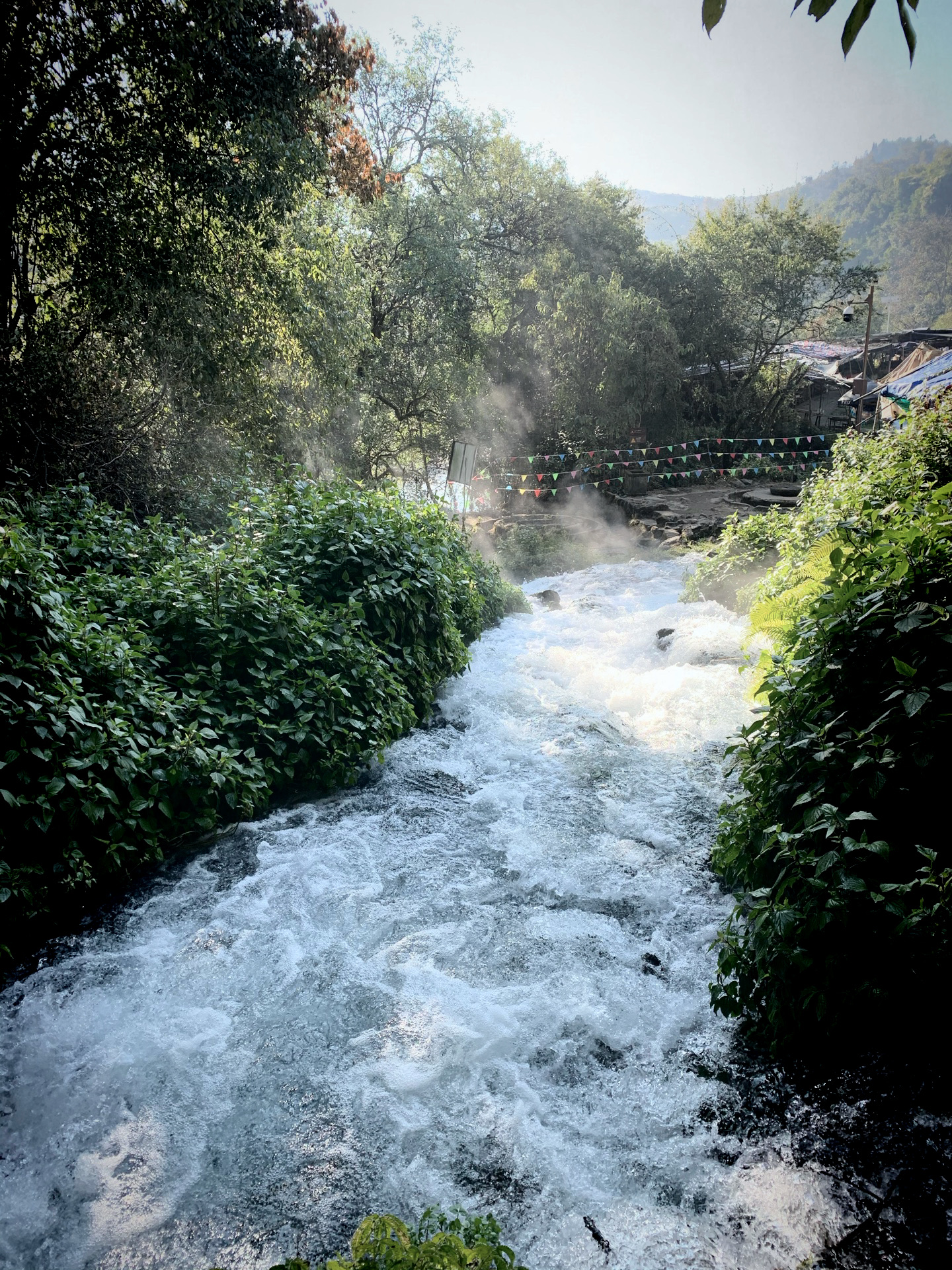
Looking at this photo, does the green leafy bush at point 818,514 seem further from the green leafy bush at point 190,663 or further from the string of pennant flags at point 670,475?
the string of pennant flags at point 670,475

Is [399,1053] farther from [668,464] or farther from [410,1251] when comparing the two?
[668,464]

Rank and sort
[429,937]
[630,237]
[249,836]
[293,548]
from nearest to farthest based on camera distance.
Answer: [429,937] → [249,836] → [293,548] → [630,237]

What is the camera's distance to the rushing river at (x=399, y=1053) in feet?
8.48

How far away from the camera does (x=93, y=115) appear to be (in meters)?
8.99

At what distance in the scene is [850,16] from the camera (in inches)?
73.8

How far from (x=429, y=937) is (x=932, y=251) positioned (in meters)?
110

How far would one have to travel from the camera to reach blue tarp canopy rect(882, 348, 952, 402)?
16.9 metres

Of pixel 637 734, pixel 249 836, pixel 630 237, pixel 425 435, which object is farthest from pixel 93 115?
pixel 630 237

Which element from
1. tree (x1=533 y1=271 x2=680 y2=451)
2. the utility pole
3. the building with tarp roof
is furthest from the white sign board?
the utility pole

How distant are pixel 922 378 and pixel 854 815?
63.7 feet

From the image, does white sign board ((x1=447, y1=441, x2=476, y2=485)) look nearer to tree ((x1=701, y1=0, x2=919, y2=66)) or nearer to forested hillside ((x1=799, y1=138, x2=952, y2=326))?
tree ((x1=701, y1=0, x2=919, y2=66))

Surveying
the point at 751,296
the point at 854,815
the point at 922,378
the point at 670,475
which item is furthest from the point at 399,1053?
the point at 751,296

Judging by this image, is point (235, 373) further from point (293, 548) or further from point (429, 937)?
point (429, 937)

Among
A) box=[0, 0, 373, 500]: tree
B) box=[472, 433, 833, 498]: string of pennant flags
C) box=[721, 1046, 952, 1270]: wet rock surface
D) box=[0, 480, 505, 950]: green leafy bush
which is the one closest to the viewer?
box=[721, 1046, 952, 1270]: wet rock surface
